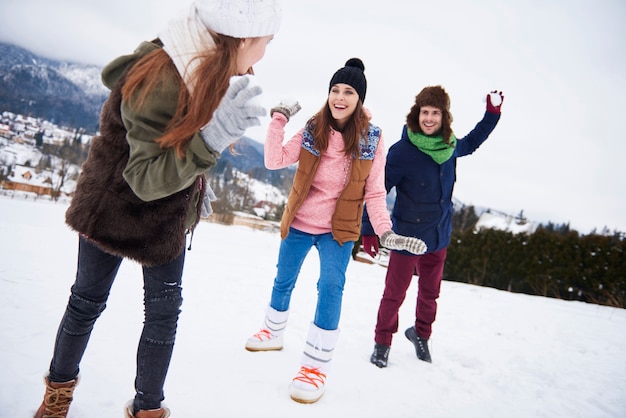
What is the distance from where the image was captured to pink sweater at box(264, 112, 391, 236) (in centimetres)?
225

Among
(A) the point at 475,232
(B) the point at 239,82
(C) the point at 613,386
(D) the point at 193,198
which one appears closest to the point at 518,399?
(C) the point at 613,386

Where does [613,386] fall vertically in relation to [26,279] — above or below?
above

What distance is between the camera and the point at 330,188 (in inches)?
90.0

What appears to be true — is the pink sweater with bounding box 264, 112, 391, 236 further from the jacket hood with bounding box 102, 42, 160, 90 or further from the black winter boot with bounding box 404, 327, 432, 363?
the black winter boot with bounding box 404, 327, 432, 363

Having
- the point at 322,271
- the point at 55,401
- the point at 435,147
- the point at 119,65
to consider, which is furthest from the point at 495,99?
the point at 55,401

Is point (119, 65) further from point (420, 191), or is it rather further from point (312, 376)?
point (420, 191)

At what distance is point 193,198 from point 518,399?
256cm

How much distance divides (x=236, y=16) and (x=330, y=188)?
1.32m

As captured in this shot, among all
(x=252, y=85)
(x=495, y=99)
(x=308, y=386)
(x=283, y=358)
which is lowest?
(x=283, y=358)

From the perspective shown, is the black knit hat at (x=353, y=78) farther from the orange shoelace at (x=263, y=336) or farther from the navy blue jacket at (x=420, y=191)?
the orange shoelace at (x=263, y=336)

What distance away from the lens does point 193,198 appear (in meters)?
1.39

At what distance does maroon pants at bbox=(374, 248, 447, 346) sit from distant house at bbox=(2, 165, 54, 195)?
72136 millimetres

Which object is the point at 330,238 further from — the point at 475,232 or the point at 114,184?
the point at 475,232

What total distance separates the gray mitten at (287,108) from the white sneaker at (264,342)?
5.01 feet
